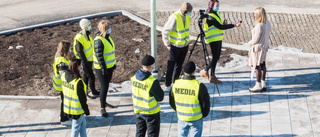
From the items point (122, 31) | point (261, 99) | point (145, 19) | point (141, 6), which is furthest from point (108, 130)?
point (141, 6)

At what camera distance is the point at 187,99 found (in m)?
6.97

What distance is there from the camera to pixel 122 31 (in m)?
13.8

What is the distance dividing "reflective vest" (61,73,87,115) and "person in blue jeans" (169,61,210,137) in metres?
1.46

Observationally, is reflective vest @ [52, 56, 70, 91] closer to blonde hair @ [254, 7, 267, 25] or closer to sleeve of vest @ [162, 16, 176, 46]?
sleeve of vest @ [162, 16, 176, 46]

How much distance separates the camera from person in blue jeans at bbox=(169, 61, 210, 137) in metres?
6.89

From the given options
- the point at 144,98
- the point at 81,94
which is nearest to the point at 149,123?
the point at 144,98

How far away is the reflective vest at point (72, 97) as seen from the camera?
7410 millimetres

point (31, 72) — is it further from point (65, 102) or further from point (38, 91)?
point (65, 102)

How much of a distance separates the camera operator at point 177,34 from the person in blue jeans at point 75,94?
2.59m

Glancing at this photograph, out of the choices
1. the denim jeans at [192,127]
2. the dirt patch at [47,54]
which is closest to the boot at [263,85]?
the dirt patch at [47,54]

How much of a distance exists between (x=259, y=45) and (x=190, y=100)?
3335 millimetres

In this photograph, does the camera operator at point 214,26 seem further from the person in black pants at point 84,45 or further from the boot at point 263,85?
the person in black pants at point 84,45

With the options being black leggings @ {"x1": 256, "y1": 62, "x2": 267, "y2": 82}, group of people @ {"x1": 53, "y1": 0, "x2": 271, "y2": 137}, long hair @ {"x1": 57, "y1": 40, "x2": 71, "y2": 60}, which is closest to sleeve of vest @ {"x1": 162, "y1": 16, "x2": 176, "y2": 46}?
group of people @ {"x1": 53, "y1": 0, "x2": 271, "y2": 137}

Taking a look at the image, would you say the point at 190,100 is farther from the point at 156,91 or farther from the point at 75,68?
the point at 75,68
